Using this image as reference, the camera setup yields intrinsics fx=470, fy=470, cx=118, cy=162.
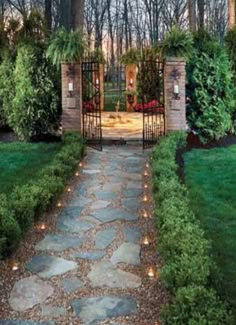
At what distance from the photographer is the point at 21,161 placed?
826cm

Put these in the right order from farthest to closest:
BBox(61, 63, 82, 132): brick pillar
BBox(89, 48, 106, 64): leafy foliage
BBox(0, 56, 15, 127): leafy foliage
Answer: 1. BBox(0, 56, 15, 127): leafy foliage
2. BBox(89, 48, 106, 64): leafy foliage
3. BBox(61, 63, 82, 132): brick pillar

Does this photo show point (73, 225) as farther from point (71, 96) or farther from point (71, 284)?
point (71, 96)

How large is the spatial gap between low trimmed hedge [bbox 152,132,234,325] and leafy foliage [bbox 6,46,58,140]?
504cm

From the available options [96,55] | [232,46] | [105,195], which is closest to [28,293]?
[105,195]

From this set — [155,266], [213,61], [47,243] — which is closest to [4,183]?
[47,243]

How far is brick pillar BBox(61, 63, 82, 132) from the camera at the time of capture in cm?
922

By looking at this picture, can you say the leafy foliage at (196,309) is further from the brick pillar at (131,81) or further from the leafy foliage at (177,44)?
the brick pillar at (131,81)

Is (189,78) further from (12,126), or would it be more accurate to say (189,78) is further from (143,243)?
(143,243)

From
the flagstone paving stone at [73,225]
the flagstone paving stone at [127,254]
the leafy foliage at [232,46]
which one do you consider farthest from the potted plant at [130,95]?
the flagstone paving stone at [127,254]

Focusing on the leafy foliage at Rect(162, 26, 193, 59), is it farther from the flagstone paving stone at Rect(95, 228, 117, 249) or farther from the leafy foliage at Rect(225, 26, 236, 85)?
the flagstone paving stone at Rect(95, 228, 117, 249)

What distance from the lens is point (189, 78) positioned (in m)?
9.76

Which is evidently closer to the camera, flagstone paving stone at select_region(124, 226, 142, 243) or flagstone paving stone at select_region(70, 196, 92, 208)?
flagstone paving stone at select_region(124, 226, 142, 243)

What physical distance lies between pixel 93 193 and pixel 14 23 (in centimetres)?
618

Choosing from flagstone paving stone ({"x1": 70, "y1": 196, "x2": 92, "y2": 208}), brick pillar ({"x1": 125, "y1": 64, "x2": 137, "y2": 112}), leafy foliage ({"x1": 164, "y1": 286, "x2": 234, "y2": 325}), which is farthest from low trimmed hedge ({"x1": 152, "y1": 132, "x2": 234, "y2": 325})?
brick pillar ({"x1": 125, "y1": 64, "x2": 137, "y2": 112})
